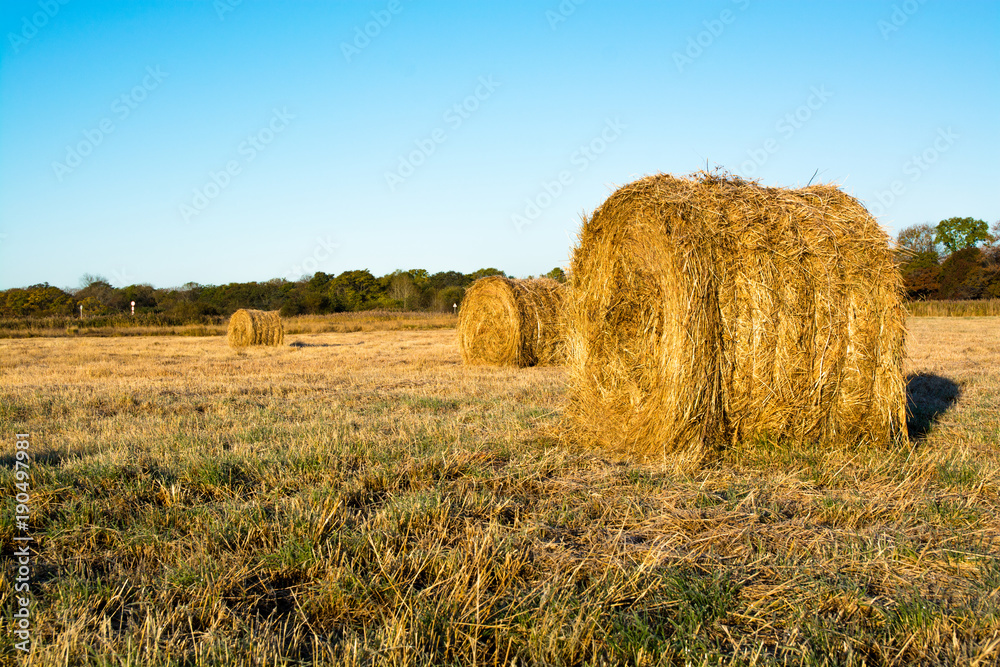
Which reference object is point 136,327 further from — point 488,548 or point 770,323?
point 488,548

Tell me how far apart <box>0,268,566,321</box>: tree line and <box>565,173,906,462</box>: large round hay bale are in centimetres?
3715

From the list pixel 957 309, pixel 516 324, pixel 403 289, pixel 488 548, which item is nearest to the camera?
pixel 488 548

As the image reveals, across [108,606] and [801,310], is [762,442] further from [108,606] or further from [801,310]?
[108,606]

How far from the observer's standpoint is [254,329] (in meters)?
20.2

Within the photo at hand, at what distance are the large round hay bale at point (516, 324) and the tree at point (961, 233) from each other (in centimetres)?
6885

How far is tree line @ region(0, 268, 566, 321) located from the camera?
4831cm

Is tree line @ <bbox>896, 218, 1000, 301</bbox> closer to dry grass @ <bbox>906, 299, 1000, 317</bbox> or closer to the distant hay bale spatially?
dry grass @ <bbox>906, 299, 1000, 317</bbox>

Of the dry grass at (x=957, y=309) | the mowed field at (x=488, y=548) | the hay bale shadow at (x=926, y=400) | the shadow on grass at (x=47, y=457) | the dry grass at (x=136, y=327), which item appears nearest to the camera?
the mowed field at (x=488, y=548)

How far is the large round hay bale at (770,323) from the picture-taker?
502 cm

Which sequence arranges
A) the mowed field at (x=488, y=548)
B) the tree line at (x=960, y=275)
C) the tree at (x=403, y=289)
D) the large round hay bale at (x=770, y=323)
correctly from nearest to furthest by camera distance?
the mowed field at (x=488, y=548) → the large round hay bale at (x=770, y=323) → the tree line at (x=960, y=275) → the tree at (x=403, y=289)

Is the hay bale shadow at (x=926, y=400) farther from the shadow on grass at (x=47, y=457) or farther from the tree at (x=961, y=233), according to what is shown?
the tree at (x=961, y=233)

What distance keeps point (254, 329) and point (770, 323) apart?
18193 millimetres
